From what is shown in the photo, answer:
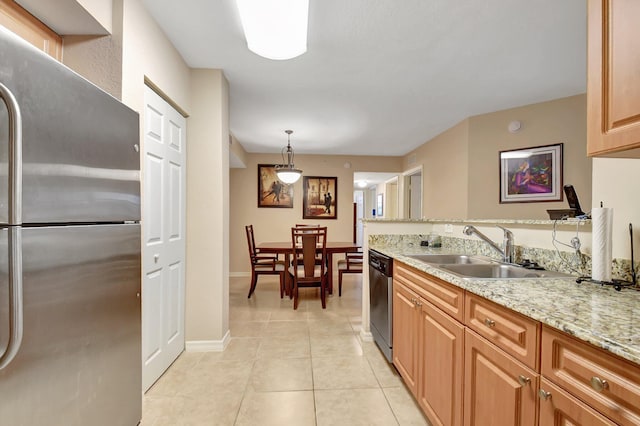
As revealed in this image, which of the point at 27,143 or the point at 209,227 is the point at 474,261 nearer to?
the point at 209,227

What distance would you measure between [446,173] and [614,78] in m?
3.27

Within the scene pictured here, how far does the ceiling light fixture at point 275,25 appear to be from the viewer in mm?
1369

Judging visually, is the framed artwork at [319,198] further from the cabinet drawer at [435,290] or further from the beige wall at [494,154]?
the cabinet drawer at [435,290]

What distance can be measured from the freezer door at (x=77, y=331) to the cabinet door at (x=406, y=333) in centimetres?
146

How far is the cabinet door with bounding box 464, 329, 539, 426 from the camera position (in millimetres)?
848

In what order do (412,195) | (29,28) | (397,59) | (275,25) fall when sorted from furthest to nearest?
(412,195)
(397,59)
(275,25)
(29,28)

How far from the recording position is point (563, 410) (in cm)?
74

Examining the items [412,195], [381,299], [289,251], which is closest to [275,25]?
[381,299]

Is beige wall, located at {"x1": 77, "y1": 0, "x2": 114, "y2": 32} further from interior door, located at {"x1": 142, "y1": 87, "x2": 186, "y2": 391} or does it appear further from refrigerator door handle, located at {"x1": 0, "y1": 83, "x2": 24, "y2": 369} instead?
refrigerator door handle, located at {"x1": 0, "y1": 83, "x2": 24, "y2": 369}

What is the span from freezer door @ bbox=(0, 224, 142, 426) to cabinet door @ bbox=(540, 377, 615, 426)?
141 cm

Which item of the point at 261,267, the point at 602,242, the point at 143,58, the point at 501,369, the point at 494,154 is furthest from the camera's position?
the point at 261,267

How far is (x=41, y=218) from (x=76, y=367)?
→ 0.49 m

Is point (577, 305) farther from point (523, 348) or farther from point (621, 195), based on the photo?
point (621, 195)

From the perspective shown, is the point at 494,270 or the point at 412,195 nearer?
the point at 494,270
